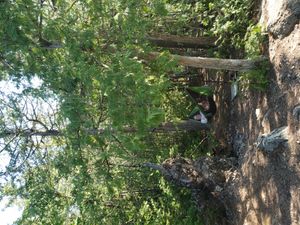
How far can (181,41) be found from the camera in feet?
22.1

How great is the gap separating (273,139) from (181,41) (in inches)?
97.1

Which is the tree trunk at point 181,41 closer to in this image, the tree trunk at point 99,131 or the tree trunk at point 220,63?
the tree trunk at point 220,63

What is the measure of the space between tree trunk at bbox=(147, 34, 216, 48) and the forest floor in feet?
3.60

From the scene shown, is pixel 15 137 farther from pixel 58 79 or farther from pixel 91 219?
pixel 91 219

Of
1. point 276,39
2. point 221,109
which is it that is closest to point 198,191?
point 221,109

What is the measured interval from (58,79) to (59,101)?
288mm

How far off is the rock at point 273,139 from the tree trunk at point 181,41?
212cm

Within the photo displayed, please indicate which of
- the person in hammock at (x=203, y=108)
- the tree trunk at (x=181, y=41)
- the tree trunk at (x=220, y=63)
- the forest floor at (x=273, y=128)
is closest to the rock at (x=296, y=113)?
the forest floor at (x=273, y=128)

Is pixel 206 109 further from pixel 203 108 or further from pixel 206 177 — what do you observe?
pixel 206 177

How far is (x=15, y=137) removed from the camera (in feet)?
20.5

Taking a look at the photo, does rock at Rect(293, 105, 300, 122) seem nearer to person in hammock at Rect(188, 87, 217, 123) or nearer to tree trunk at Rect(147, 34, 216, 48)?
tree trunk at Rect(147, 34, 216, 48)

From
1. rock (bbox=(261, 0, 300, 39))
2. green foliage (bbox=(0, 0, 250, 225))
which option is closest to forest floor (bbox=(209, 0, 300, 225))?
rock (bbox=(261, 0, 300, 39))

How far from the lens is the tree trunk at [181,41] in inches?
263

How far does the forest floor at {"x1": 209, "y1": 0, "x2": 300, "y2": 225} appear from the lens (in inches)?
199
